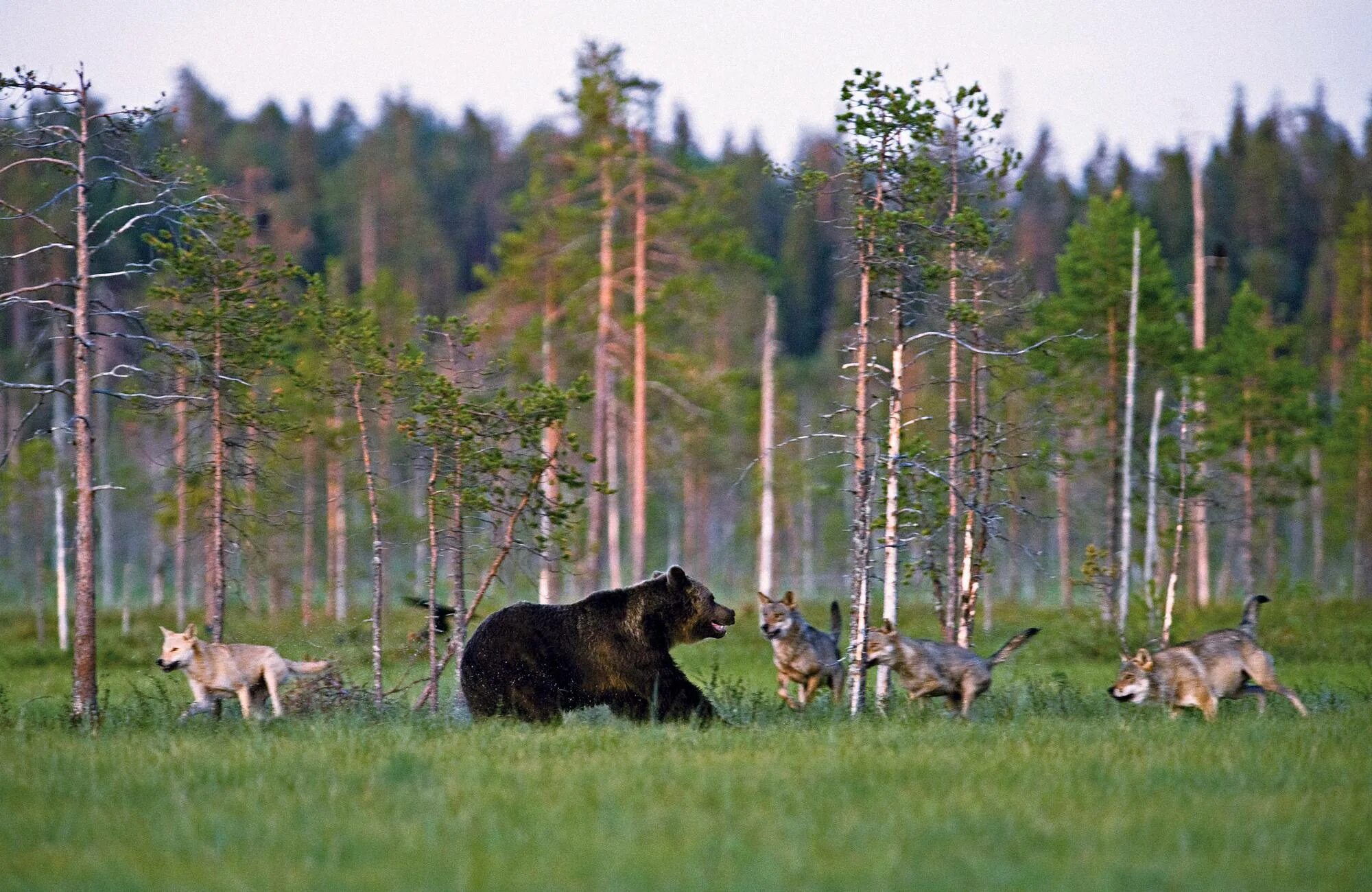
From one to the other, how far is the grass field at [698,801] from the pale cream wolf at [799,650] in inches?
34.8

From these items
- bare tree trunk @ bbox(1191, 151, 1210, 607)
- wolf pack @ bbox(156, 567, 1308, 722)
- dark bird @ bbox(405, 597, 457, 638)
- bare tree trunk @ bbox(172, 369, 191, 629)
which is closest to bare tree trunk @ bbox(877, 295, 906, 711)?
wolf pack @ bbox(156, 567, 1308, 722)

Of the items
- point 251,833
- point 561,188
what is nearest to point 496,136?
point 561,188

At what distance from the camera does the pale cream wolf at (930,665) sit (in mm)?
15094

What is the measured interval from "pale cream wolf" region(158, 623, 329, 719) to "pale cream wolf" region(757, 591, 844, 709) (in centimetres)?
566

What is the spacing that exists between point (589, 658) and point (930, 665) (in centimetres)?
391

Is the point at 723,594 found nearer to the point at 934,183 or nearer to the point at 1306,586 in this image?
the point at 1306,586

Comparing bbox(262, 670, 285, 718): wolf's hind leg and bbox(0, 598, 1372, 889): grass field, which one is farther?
bbox(262, 670, 285, 718): wolf's hind leg

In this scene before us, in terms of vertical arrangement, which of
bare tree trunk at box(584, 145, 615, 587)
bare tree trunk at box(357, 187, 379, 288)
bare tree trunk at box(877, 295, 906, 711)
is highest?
bare tree trunk at box(357, 187, 379, 288)

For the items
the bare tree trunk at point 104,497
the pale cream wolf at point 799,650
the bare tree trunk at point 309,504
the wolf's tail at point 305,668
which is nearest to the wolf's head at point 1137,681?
the pale cream wolf at point 799,650

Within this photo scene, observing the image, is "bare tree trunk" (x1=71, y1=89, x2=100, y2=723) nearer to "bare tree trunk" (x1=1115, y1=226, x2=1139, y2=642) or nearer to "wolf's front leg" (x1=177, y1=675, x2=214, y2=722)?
"wolf's front leg" (x1=177, y1=675, x2=214, y2=722)

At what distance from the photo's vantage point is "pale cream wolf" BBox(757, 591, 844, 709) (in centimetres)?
1619

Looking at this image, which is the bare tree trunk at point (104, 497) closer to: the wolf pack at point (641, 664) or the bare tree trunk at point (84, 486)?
the bare tree trunk at point (84, 486)

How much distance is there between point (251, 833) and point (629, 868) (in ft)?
8.66

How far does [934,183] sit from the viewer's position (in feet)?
54.2
